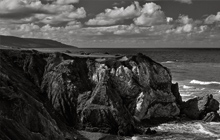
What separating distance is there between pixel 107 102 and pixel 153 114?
381 inches

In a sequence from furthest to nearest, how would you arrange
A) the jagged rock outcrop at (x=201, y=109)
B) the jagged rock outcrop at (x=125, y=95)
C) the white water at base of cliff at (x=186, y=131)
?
the jagged rock outcrop at (x=201, y=109), the jagged rock outcrop at (x=125, y=95), the white water at base of cliff at (x=186, y=131)

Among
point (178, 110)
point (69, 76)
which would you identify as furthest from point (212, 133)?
point (69, 76)

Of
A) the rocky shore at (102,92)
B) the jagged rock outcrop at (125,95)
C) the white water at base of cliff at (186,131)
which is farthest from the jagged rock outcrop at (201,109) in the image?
the jagged rock outcrop at (125,95)

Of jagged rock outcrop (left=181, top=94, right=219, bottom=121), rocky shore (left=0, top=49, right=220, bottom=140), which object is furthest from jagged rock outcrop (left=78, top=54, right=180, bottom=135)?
jagged rock outcrop (left=181, top=94, right=219, bottom=121)

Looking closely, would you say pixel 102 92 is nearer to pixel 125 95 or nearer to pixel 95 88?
pixel 95 88

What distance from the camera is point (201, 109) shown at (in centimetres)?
4391

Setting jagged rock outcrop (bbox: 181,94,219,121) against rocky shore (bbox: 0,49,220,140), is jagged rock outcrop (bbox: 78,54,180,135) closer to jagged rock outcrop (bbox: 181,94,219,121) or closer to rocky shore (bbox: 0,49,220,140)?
rocky shore (bbox: 0,49,220,140)

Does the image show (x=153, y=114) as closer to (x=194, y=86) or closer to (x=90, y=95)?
(x=90, y=95)

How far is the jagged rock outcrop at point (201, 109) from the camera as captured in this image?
4306 cm

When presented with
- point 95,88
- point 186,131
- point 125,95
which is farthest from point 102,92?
point 186,131

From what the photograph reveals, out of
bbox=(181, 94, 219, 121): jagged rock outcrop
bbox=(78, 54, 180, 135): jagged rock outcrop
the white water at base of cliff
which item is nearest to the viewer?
the white water at base of cliff

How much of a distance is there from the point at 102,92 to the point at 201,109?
17.1 m

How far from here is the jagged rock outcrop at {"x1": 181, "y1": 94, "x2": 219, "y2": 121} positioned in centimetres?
4306

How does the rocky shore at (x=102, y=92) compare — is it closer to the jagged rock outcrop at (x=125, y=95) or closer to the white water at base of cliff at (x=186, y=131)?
the jagged rock outcrop at (x=125, y=95)
